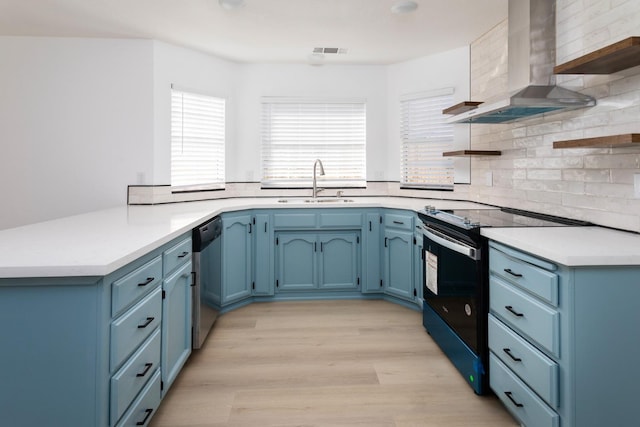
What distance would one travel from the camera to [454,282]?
238 centimetres

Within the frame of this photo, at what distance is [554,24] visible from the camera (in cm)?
241

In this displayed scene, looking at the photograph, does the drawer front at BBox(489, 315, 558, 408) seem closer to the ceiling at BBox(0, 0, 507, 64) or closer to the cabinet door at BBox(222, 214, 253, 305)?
the cabinet door at BBox(222, 214, 253, 305)

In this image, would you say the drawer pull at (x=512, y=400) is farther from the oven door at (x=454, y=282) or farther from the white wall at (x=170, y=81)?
the white wall at (x=170, y=81)

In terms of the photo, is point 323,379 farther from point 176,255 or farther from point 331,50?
point 331,50

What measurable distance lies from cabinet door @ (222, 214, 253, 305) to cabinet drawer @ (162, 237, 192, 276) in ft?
2.86

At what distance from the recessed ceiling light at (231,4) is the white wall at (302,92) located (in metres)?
1.37

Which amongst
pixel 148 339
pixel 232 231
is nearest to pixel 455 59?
pixel 232 231

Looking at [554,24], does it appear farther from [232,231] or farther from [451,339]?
[232,231]

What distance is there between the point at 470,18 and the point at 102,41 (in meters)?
3.08

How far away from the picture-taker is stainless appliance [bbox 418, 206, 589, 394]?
6.78 feet

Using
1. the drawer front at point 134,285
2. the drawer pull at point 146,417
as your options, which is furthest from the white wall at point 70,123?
the drawer pull at point 146,417

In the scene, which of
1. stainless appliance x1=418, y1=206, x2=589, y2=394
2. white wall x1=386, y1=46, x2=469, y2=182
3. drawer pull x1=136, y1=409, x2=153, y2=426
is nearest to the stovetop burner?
stainless appliance x1=418, y1=206, x2=589, y2=394

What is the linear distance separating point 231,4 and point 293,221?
1.80 metres

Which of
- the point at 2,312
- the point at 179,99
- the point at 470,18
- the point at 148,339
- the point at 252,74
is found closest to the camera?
the point at 2,312
